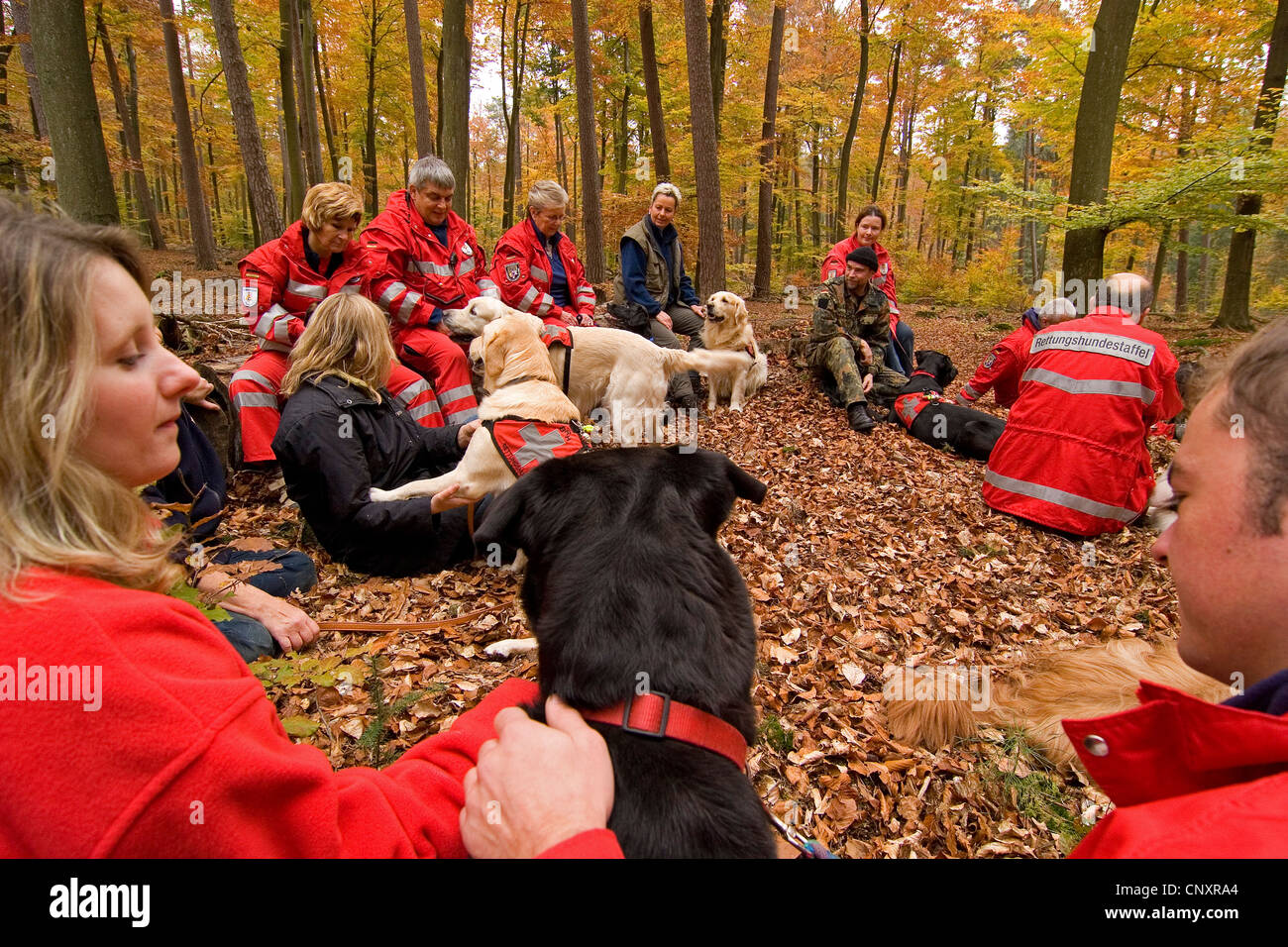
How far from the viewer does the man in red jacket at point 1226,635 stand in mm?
910

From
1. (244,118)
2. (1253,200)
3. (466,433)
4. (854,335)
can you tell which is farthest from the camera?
(1253,200)

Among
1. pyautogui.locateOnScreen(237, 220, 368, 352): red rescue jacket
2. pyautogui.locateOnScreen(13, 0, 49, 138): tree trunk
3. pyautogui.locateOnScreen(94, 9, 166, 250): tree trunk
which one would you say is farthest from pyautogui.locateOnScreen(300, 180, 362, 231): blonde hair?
pyautogui.locateOnScreen(94, 9, 166, 250): tree trunk

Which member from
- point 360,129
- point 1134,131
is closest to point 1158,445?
point 1134,131

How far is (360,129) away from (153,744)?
92.9 ft

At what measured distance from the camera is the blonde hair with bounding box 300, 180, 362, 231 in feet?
16.1

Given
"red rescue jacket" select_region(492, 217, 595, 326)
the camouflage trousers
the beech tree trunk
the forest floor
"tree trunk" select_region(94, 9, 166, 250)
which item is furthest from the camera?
"tree trunk" select_region(94, 9, 166, 250)

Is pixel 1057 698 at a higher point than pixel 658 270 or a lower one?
lower

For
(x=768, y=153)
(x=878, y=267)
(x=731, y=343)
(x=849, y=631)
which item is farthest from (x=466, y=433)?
(x=768, y=153)

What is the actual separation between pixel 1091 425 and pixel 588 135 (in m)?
10.0

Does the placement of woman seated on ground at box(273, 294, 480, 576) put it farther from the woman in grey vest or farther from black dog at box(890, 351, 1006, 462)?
black dog at box(890, 351, 1006, 462)

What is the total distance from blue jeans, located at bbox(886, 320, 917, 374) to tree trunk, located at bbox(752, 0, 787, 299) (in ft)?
25.0

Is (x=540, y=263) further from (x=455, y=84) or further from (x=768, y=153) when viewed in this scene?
(x=768, y=153)

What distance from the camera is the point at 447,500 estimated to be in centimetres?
368

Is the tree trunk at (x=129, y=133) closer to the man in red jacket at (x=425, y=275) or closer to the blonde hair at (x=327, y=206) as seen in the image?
the man in red jacket at (x=425, y=275)
